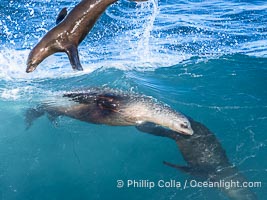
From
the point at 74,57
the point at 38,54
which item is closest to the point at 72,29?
the point at 74,57

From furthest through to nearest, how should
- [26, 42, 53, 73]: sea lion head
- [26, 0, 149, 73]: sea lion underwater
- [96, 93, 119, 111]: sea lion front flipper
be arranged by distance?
[26, 42, 53, 73]: sea lion head
[26, 0, 149, 73]: sea lion underwater
[96, 93, 119, 111]: sea lion front flipper

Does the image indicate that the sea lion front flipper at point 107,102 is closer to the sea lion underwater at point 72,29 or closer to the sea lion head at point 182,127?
the sea lion underwater at point 72,29

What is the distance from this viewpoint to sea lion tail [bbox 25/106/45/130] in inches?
390

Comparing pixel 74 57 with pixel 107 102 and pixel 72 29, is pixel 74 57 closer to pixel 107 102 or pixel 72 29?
pixel 72 29

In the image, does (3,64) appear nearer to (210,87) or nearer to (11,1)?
(210,87)

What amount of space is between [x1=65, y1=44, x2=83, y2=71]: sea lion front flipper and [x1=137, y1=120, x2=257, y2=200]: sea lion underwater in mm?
1759

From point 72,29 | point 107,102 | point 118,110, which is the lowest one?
point 118,110

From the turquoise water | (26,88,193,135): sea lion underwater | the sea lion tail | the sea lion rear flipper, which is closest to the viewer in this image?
the sea lion rear flipper

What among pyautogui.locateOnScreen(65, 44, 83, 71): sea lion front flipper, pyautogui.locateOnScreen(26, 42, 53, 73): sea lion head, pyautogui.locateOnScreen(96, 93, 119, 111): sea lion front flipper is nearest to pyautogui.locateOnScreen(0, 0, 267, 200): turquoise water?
pyautogui.locateOnScreen(96, 93, 119, 111): sea lion front flipper

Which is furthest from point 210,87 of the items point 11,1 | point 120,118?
point 11,1

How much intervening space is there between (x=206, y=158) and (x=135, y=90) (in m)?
3.34

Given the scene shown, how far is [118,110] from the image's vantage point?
9141mm

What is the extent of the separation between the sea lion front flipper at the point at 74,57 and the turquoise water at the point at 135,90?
1.29 m

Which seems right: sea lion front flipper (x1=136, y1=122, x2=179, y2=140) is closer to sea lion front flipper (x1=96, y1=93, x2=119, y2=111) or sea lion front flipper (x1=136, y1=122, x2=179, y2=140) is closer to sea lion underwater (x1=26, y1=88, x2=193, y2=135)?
sea lion underwater (x1=26, y1=88, x2=193, y2=135)
